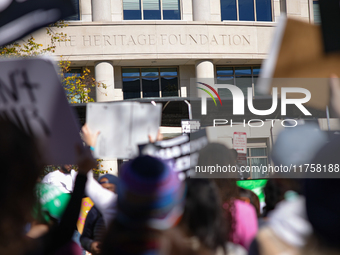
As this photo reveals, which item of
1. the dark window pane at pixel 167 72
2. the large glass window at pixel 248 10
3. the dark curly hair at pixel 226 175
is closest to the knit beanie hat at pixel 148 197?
the dark curly hair at pixel 226 175

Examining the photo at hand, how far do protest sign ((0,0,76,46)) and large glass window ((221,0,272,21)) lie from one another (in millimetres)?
17502

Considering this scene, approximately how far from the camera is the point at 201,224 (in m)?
1.89

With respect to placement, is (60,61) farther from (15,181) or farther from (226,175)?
(15,181)

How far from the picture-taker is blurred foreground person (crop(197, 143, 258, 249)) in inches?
100

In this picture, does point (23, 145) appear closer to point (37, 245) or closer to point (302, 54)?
point (37, 245)

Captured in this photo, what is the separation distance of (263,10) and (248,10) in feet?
2.51

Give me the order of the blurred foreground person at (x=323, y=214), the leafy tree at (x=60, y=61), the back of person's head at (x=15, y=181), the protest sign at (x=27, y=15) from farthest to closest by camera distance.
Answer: the leafy tree at (x=60, y=61), the protest sign at (x=27, y=15), the back of person's head at (x=15, y=181), the blurred foreground person at (x=323, y=214)

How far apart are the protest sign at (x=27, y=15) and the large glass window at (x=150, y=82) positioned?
53.8 ft

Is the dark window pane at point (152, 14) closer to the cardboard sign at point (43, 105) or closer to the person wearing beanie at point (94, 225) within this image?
the person wearing beanie at point (94, 225)

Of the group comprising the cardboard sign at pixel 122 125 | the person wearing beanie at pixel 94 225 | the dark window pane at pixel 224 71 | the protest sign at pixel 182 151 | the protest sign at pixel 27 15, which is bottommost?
the person wearing beanie at pixel 94 225

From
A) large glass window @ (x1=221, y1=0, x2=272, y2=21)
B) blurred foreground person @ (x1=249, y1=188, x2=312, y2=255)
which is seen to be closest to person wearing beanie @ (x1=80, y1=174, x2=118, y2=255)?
blurred foreground person @ (x1=249, y1=188, x2=312, y2=255)

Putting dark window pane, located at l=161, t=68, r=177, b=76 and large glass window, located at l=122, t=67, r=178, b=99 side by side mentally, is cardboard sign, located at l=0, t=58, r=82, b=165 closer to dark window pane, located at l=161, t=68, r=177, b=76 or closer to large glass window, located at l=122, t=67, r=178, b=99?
large glass window, located at l=122, t=67, r=178, b=99

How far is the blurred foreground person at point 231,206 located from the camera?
8.36 feet

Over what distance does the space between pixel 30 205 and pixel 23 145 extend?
28 cm
